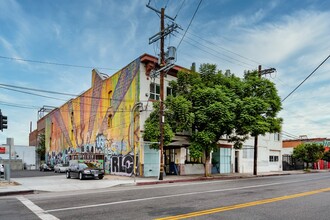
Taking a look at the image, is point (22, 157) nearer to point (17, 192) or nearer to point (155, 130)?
point (155, 130)

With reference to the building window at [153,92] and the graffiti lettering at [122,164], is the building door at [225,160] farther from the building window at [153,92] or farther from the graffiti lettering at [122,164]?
the graffiti lettering at [122,164]

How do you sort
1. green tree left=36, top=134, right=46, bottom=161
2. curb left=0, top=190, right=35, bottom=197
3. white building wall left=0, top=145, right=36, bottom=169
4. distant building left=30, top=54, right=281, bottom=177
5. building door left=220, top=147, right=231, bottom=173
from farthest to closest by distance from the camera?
white building wall left=0, top=145, right=36, bottom=169 < green tree left=36, top=134, right=46, bottom=161 < building door left=220, top=147, right=231, bottom=173 < distant building left=30, top=54, right=281, bottom=177 < curb left=0, top=190, right=35, bottom=197

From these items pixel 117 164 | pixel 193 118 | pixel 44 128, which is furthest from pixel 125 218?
pixel 44 128

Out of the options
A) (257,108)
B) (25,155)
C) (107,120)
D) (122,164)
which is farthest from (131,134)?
(25,155)

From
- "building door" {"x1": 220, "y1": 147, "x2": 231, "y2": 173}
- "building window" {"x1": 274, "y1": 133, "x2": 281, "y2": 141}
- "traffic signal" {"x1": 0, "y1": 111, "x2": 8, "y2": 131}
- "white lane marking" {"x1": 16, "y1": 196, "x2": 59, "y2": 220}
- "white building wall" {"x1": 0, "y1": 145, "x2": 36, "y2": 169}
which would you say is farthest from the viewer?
"white building wall" {"x1": 0, "y1": 145, "x2": 36, "y2": 169}

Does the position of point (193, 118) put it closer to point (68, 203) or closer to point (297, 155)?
point (68, 203)

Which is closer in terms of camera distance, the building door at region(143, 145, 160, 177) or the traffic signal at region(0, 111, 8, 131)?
the traffic signal at region(0, 111, 8, 131)

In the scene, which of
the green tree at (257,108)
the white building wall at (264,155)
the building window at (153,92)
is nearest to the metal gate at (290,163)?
the white building wall at (264,155)

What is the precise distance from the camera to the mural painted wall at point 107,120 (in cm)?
2781

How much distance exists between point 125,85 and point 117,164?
24.6ft

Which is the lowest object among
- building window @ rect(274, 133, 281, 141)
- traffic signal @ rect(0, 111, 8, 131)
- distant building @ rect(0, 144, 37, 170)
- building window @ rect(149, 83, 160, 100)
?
distant building @ rect(0, 144, 37, 170)

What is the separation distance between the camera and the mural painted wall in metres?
27.8

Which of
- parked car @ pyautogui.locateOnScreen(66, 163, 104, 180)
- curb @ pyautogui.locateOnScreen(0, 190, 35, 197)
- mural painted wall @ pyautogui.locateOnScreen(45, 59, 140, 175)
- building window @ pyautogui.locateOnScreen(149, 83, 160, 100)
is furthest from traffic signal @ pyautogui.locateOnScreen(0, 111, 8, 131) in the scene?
building window @ pyautogui.locateOnScreen(149, 83, 160, 100)

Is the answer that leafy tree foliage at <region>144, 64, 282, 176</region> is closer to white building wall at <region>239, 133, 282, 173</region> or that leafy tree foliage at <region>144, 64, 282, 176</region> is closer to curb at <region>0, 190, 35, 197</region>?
curb at <region>0, 190, 35, 197</region>
